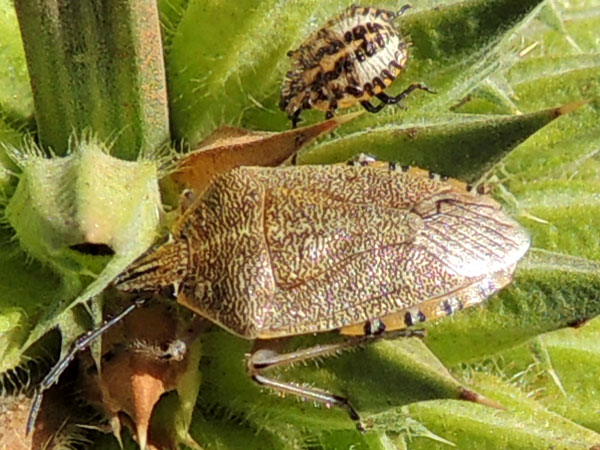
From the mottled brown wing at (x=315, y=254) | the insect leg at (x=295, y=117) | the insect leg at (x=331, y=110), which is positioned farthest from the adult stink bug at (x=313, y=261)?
the insect leg at (x=331, y=110)

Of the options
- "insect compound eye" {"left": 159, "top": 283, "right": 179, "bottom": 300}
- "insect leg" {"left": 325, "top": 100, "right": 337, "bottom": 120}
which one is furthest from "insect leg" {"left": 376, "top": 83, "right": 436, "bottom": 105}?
"insect compound eye" {"left": 159, "top": 283, "right": 179, "bottom": 300}

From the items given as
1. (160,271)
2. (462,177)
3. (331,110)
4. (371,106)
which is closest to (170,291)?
(160,271)

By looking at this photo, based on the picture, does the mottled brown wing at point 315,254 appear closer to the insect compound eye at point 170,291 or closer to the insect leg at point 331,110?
the insect compound eye at point 170,291

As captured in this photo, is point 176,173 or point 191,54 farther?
point 191,54

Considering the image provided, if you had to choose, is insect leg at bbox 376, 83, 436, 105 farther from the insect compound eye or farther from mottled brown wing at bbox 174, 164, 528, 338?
the insect compound eye

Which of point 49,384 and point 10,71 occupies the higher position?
point 10,71

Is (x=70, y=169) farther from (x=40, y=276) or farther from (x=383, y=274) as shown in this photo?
(x=383, y=274)

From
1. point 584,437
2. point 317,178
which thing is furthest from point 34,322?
point 584,437
